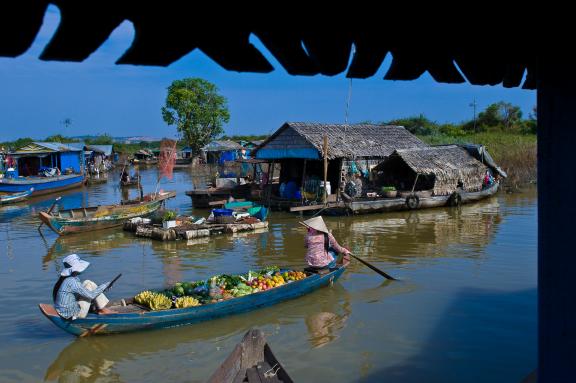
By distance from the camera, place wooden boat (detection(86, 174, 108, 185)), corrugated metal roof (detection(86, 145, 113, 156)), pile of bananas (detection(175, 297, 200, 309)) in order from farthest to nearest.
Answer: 1. corrugated metal roof (detection(86, 145, 113, 156))
2. wooden boat (detection(86, 174, 108, 185))
3. pile of bananas (detection(175, 297, 200, 309))

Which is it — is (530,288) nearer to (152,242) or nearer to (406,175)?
(152,242)

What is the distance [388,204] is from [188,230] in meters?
7.69

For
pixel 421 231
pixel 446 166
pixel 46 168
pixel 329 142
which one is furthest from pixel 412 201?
pixel 46 168

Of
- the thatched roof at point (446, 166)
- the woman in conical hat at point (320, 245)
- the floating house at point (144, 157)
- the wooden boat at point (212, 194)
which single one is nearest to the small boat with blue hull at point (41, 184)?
the wooden boat at point (212, 194)

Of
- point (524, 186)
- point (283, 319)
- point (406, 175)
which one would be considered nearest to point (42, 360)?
point (283, 319)

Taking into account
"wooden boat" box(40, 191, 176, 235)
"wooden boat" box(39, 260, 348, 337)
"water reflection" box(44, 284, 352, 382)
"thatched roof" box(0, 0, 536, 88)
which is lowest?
"water reflection" box(44, 284, 352, 382)

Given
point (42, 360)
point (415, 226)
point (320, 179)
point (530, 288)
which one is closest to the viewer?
point (42, 360)

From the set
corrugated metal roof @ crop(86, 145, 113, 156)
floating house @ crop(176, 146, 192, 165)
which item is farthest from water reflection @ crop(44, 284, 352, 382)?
floating house @ crop(176, 146, 192, 165)

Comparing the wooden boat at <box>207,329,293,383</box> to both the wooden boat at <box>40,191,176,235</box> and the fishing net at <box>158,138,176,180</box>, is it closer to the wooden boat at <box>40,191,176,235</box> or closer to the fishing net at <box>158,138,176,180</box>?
the wooden boat at <box>40,191,176,235</box>

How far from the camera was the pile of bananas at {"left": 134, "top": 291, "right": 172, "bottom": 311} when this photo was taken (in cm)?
826

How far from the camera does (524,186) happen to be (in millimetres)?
26641

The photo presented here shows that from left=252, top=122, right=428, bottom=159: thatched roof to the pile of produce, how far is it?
10.4 metres

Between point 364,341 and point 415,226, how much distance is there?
10.0 meters

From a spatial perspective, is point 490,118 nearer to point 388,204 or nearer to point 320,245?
point 388,204
